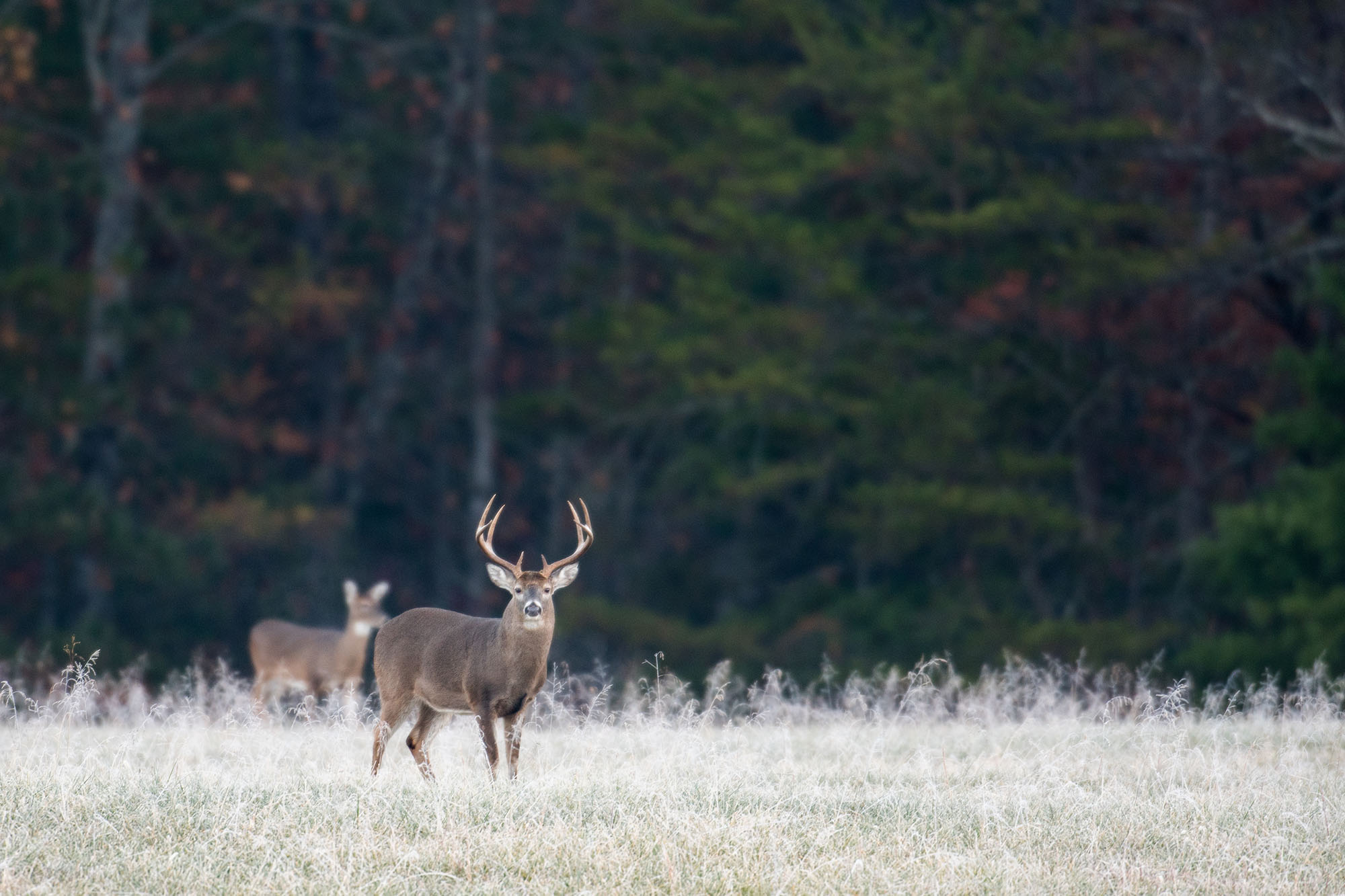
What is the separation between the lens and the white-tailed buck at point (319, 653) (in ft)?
44.3

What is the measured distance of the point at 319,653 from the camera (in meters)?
13.7

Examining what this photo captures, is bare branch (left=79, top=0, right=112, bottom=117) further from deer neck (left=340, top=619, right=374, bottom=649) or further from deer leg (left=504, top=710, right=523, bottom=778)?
deer leg (left=504, top=710, right=523, bottom=778)

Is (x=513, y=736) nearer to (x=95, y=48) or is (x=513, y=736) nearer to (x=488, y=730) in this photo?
(x=488, y=730)

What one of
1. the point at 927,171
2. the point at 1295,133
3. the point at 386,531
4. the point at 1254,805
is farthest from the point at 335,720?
the point at 386,531

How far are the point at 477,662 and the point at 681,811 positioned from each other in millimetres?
1581

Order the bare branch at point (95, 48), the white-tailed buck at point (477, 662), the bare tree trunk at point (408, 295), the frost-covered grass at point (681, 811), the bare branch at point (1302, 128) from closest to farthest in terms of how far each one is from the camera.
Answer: the frost-covered grass at point (681, 811) → the white-tailed buck at point (477, 662) → the bare branch at point (1302, 128) → the bare branch at point (95, 48) → the bare tree trunk at point (408, 295)

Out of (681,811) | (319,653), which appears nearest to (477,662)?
(681,811)

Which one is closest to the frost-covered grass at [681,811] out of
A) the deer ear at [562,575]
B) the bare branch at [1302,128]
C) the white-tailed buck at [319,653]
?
the deer ear at [562,575]

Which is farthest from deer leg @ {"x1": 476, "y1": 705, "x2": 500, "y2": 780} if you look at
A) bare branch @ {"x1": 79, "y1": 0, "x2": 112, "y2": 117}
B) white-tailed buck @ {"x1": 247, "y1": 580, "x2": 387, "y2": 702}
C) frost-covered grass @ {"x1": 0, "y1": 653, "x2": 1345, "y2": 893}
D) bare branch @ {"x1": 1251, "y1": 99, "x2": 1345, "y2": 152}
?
bare branch @ {"x1": 79, "y1": 0, "x2": 112, "y2": 117}

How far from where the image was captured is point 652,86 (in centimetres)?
2384

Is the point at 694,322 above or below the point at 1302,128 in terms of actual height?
below

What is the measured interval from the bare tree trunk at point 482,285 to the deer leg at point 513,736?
624 inches

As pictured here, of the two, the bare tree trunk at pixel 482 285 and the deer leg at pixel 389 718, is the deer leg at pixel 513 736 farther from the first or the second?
the bare tree trunk at pixel 482 285

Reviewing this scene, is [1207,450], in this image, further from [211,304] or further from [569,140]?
[211,304]
